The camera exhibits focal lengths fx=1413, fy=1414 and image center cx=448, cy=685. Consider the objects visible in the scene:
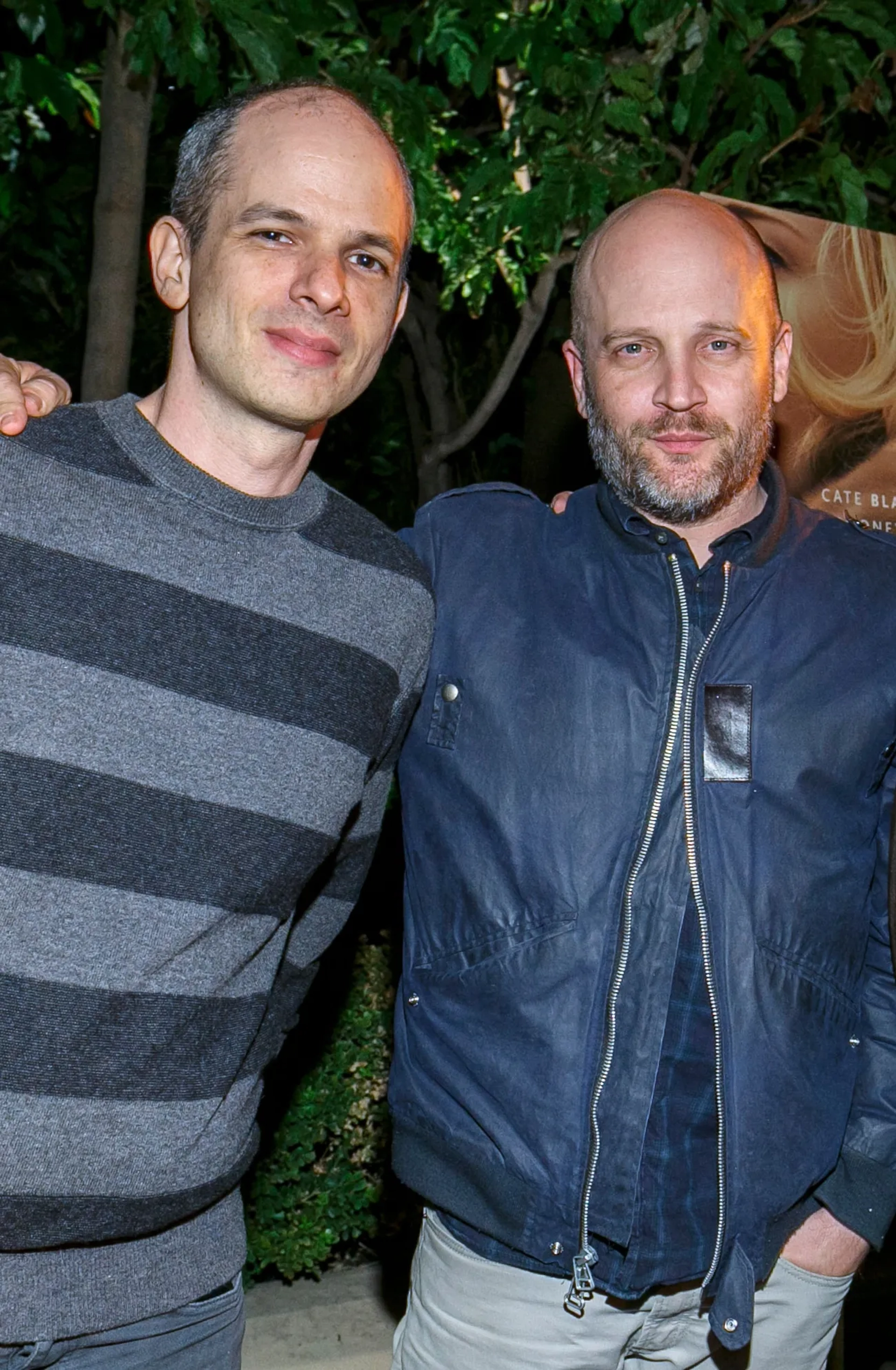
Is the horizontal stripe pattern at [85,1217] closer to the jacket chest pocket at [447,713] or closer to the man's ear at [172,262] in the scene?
the jacket chest pocket at [447,713]

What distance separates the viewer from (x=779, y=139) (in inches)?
186

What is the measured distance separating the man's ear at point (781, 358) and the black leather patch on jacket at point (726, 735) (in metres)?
0.65

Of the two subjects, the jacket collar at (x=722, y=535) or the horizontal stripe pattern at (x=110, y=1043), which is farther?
the jacket collar at (x=722, y=535)

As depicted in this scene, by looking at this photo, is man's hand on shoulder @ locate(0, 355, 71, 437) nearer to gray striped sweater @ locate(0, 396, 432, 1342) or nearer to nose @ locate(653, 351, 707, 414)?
gray striped sweater @ locate(0, 396, 432, 1342)

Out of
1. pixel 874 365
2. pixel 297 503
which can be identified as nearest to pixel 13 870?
pixel 297 503

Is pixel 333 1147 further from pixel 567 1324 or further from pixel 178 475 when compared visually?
pixel 178 475

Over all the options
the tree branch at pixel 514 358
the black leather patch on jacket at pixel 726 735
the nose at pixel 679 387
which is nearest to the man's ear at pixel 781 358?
the nose at pixel 679 387

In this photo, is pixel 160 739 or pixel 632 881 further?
pixel 632 881

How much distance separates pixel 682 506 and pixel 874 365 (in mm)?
1199

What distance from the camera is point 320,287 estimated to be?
2121 millimetres

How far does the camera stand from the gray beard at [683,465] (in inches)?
94.7

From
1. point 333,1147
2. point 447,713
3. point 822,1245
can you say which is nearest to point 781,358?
point 447,713

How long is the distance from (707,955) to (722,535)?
2.38 feet

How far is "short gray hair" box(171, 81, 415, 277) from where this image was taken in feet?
7.33
